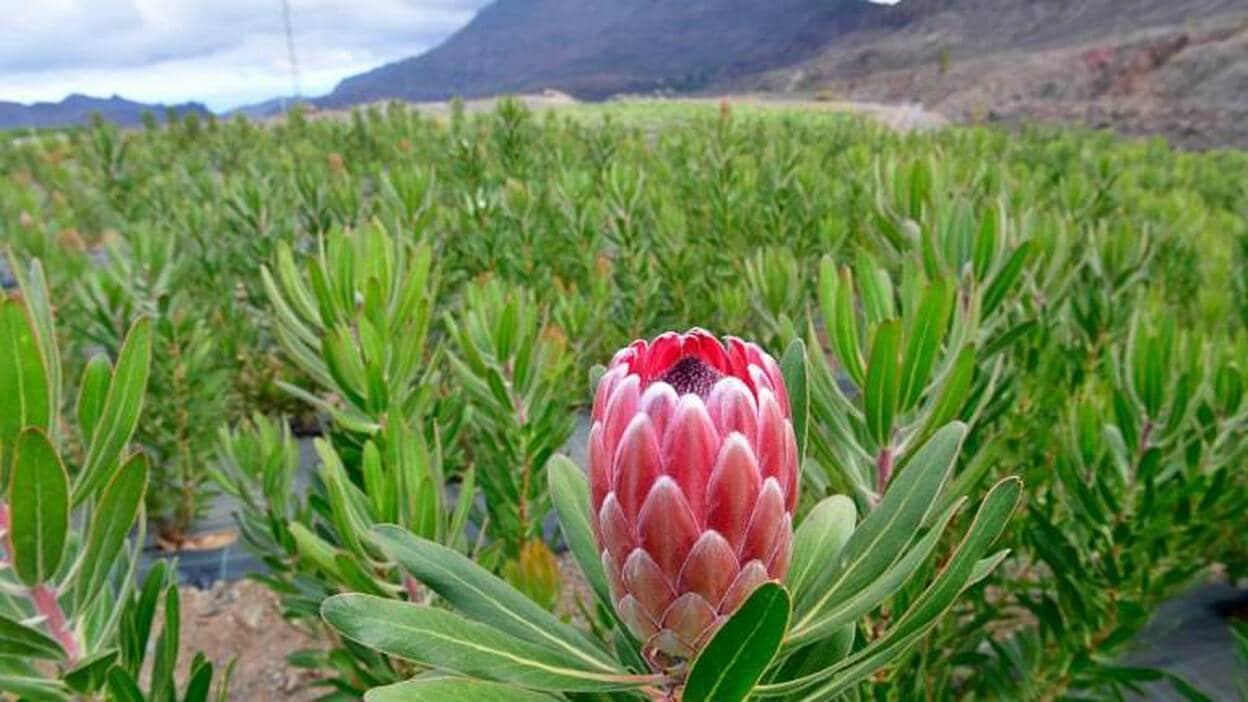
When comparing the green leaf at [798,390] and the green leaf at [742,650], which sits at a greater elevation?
the green leaf at [798,390]

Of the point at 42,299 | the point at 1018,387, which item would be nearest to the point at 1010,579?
the point at 1018,387

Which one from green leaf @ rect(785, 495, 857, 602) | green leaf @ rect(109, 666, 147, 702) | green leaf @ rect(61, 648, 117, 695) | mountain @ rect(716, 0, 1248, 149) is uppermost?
mountain @ rect(716, 0, 1248, 149)

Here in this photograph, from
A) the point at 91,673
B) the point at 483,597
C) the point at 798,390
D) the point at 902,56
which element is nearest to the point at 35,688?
the point at 91,673

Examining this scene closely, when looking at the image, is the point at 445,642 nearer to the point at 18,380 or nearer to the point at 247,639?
the point at 18,380

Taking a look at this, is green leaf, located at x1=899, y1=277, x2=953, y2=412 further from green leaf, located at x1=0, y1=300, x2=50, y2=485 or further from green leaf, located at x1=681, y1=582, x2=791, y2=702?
green leaf, located at x1=0, y1=300, x2=50, y2=485

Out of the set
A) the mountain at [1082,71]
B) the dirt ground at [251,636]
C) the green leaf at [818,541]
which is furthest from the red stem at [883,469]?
the mountain at [1082,71]

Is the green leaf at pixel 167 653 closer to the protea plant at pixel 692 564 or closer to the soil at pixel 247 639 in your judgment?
the protea plant at pixel 692 564

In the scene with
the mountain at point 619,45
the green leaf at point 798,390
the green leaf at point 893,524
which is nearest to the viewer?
the green leaf at point 893,524

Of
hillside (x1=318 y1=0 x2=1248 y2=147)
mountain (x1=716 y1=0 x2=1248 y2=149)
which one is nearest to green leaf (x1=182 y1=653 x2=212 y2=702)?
hillside (x1=318 y1=0 x2=1248 y2=147)
